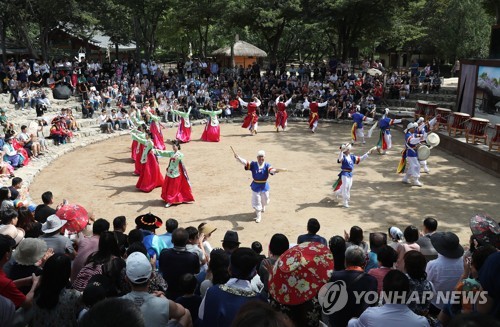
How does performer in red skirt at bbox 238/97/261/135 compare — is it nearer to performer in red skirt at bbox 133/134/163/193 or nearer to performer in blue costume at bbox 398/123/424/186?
performer in blue costume at bbox 398/123/424/186

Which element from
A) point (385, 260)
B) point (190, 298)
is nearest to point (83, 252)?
point (190, 298)

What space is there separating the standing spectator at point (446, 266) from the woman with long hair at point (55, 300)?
3285 millimetres

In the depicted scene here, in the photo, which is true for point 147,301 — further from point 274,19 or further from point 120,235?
point 274,19

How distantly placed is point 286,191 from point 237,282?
7.84 meters

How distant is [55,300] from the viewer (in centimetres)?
339

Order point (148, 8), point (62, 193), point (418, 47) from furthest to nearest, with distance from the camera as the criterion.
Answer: point (418, 47)
point (148, 8)
point (62, 193)

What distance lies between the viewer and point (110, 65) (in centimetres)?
2519

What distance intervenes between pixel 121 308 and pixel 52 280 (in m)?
1.66

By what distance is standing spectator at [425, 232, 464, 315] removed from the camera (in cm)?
449

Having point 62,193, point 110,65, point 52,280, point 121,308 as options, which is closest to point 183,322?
point 52,280

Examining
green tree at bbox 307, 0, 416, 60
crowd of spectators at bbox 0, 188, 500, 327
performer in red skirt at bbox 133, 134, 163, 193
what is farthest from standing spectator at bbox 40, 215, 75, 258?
green tree at bbox 307, 0, 416, 60

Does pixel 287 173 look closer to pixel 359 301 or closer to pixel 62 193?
pixel 62 193

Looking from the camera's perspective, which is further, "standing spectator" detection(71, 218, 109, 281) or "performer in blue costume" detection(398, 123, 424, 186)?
"performer in blue costume" detection(398, 123, 424, 186)

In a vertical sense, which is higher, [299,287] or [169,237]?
[299,287]
